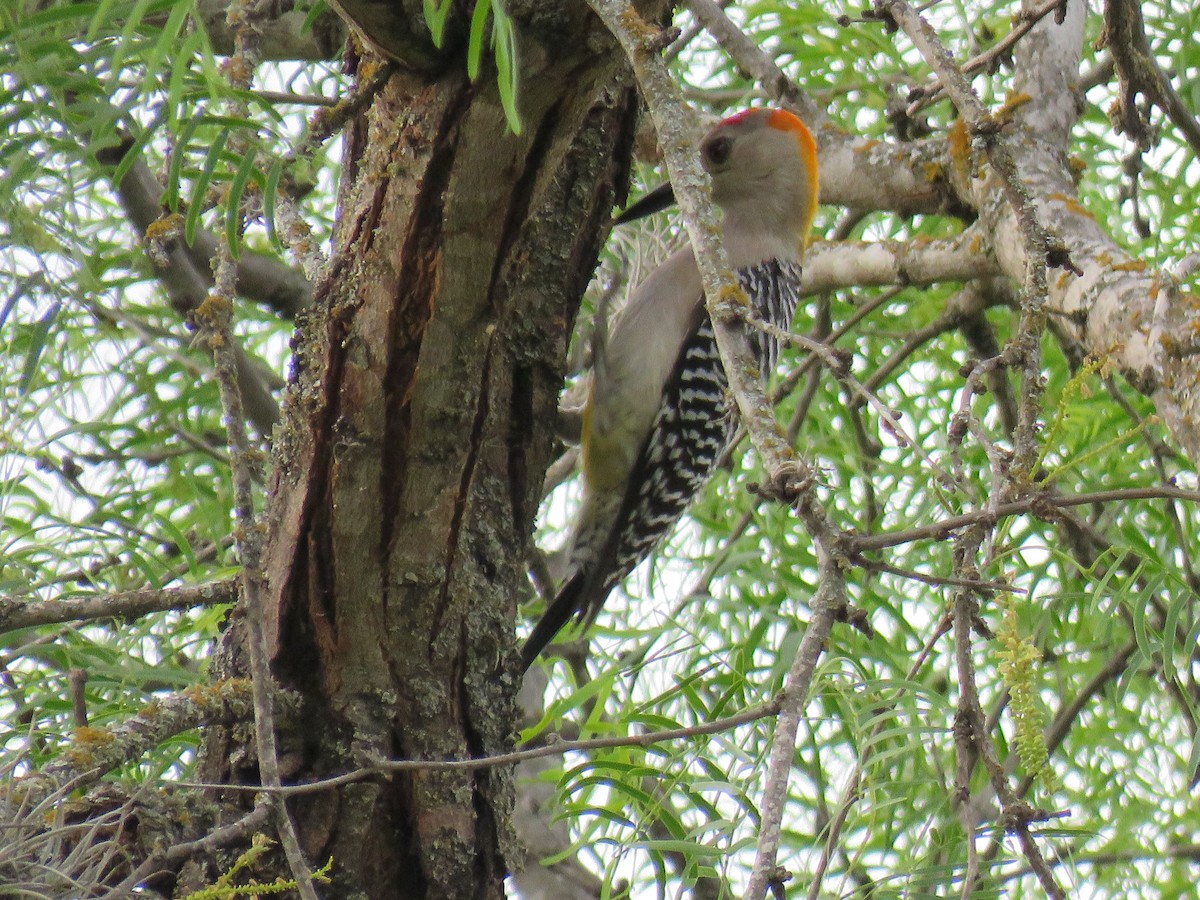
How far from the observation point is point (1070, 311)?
2.32m

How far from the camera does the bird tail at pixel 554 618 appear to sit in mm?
3105

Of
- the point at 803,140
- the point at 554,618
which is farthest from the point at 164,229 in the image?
the point at 803,140

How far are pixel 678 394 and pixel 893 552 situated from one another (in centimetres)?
86

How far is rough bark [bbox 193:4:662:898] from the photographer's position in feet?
5.70

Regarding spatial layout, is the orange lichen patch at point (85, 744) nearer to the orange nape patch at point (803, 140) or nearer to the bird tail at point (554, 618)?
→ the bird tail at point (554, 618)

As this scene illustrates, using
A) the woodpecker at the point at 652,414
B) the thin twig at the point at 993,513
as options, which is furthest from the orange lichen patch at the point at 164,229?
the woodpecker at the point at 652,414

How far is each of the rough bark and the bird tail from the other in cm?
122

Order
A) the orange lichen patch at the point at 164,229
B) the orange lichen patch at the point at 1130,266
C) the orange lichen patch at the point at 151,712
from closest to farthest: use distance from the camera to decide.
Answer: the orange lichen patch at the point at 151,712 → the orange lichen patch at the point at 164,229 → the orange lichen patch at the point at 1130,266

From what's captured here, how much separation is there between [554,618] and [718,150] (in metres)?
1.86

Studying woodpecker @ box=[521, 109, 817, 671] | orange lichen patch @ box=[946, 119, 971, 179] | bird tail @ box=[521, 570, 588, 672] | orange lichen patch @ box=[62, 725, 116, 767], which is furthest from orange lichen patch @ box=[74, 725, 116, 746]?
orange lichen patch @ box=[946, 119, 971, 179]

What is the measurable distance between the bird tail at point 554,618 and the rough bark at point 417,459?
122 cm

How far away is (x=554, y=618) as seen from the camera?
3.18 metres

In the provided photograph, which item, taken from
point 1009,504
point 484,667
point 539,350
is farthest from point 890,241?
point 1009,504

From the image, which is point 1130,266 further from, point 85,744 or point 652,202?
point 85,744
